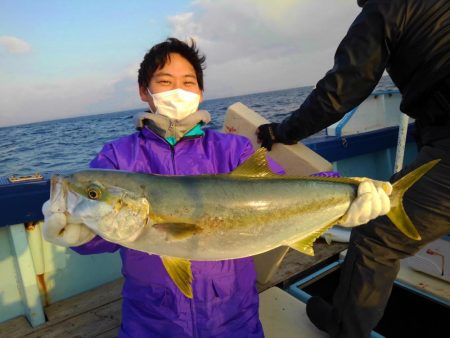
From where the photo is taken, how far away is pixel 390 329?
360 centimetres

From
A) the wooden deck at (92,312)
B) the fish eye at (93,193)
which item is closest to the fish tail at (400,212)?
the fish eye at (93,193)

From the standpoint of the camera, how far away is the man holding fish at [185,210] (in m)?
1.89

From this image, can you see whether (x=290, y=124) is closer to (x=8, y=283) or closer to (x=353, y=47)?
(x=353, y=47)

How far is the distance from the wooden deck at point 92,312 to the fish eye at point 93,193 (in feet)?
7.08

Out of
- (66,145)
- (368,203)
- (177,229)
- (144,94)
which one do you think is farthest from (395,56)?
(66,145)

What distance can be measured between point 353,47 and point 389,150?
4.76 meters

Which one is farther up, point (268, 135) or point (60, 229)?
point (268, 135)

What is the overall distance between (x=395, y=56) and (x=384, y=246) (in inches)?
63.0

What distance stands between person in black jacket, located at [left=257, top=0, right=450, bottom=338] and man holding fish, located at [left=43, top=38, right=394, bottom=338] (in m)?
0.69

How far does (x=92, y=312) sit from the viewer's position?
375 centimetres

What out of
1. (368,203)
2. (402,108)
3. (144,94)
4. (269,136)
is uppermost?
(144,94)

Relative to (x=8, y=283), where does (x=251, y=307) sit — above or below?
above

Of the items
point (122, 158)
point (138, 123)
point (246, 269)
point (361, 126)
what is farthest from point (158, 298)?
point (361, 126)

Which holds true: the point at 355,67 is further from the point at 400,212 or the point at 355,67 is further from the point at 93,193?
the point at 93,193
